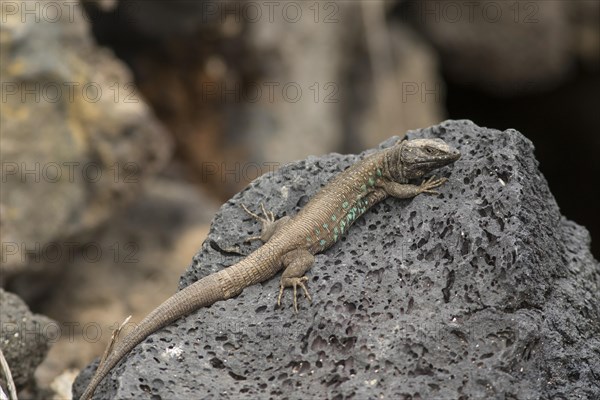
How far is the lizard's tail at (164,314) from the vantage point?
471 centimetres

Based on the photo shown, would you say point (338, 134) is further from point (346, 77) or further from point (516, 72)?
point (516, 72)

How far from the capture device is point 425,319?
4.54 m

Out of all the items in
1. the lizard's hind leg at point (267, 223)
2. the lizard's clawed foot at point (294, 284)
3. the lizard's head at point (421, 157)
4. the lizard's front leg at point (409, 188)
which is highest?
the lizard's head at point (421, 157)

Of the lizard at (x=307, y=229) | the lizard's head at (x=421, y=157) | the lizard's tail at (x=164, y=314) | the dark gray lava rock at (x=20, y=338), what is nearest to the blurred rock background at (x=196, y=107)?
the dark gray lava rock at (x=20, y=338)

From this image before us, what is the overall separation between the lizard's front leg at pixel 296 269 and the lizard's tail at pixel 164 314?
1.28ft

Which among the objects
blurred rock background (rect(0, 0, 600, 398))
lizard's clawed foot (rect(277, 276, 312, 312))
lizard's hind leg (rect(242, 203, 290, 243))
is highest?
lizard's hind leg (rect(242, 203, 290, 243))

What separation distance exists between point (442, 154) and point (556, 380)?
152 centimetres

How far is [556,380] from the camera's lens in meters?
4.54

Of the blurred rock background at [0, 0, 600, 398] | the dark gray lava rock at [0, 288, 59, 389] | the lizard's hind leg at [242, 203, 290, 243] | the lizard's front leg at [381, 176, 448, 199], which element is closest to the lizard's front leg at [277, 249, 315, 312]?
the lizard's hind leg at [242, 203, 290, 243]

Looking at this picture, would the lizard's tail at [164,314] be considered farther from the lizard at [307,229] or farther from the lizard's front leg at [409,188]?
the lizard's front leg at [409,188]

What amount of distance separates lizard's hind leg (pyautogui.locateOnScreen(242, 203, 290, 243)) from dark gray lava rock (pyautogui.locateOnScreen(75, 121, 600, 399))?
9.3 inches

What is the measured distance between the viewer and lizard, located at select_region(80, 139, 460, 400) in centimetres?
479

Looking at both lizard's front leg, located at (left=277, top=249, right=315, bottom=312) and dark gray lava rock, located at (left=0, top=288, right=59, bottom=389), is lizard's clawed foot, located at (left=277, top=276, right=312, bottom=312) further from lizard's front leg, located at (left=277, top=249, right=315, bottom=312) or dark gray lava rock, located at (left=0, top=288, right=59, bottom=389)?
dark gray lava rock, located at (left=0, top=288, right=59, bottom=389)

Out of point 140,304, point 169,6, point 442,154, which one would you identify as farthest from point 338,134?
point 442,154
